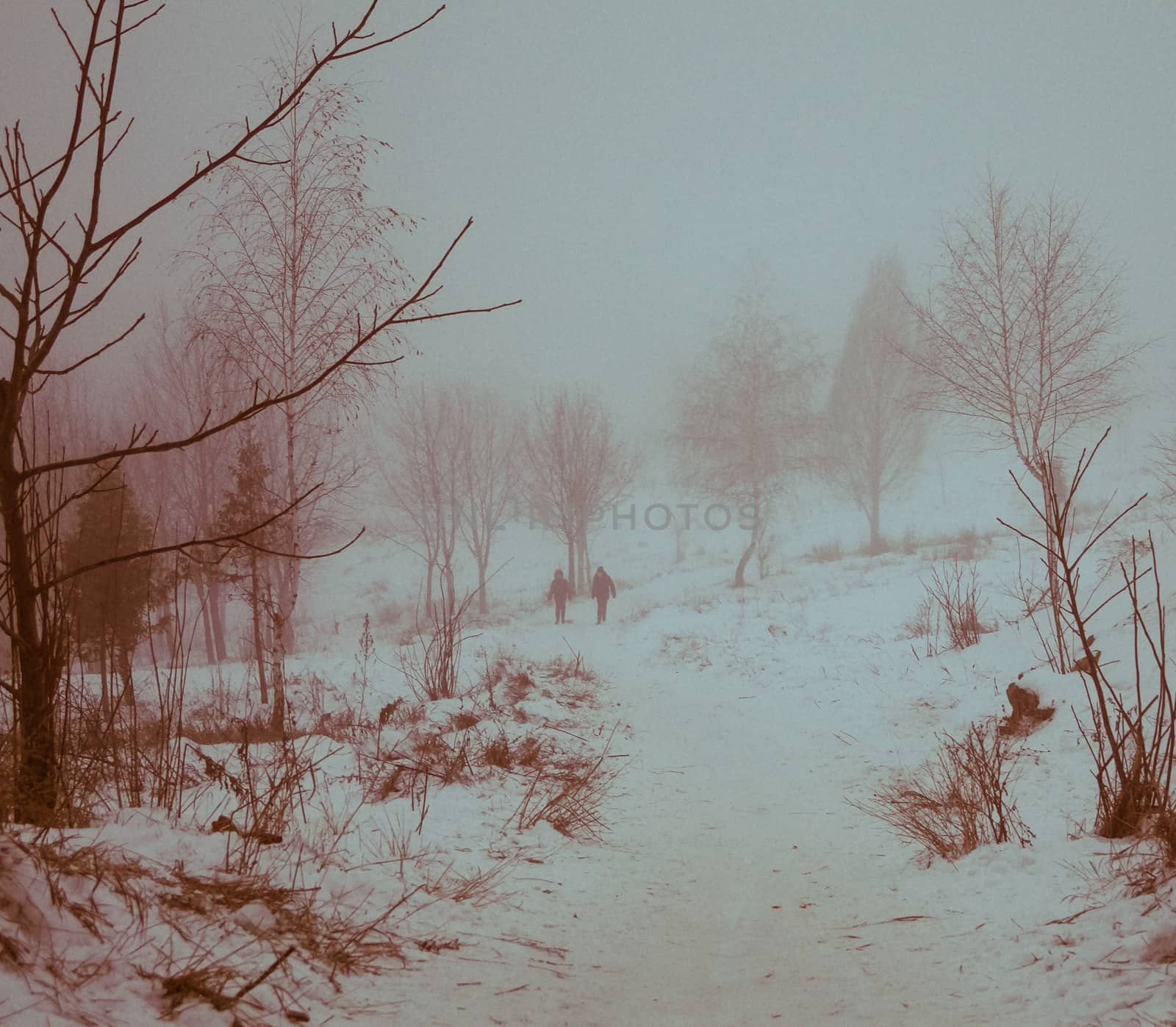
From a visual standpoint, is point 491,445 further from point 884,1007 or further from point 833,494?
point 884,1007

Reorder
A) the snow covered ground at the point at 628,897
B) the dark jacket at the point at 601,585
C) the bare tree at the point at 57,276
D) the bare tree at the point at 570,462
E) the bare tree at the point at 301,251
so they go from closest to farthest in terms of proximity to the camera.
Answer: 1. the bare tree at the point at 57,276
2. the snow covered ground at the point at 628,897
3. the bare tree at the point at 301,251
4. the dark jacket at the point at 601,585
5. the bare tree at the point at 570,462

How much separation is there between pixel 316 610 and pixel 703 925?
111ft

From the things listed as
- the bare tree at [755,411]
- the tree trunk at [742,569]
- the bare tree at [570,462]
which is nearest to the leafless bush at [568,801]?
the tree trunk at [742,569]

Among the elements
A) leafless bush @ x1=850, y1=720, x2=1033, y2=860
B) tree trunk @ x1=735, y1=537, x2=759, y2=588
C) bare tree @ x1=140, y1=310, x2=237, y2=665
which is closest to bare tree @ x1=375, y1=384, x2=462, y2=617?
bare tree @ x1=140, y1=310, x2=237, y2=665

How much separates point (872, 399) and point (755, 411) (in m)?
6.66

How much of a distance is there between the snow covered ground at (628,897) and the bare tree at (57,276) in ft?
1.63

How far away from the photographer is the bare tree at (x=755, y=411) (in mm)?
24109

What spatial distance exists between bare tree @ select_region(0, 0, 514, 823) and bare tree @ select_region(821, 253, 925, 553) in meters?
26.4

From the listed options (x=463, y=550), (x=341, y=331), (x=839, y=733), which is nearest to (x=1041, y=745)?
(x=839, y=733)

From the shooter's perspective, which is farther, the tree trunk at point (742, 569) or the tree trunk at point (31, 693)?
the tree trunk at point (742, 569)

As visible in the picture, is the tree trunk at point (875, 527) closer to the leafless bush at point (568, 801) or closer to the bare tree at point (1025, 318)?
the bare tree at point (1025, 318)

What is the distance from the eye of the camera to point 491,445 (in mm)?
29469

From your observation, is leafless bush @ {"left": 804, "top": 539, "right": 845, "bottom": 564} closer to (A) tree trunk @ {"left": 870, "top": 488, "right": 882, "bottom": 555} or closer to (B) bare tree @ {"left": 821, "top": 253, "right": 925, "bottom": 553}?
(A) tree trunk @ {"left": 870, "top": 488, "right": 882, "bottom": 555}

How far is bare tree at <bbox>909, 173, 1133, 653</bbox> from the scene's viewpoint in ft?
33.5
